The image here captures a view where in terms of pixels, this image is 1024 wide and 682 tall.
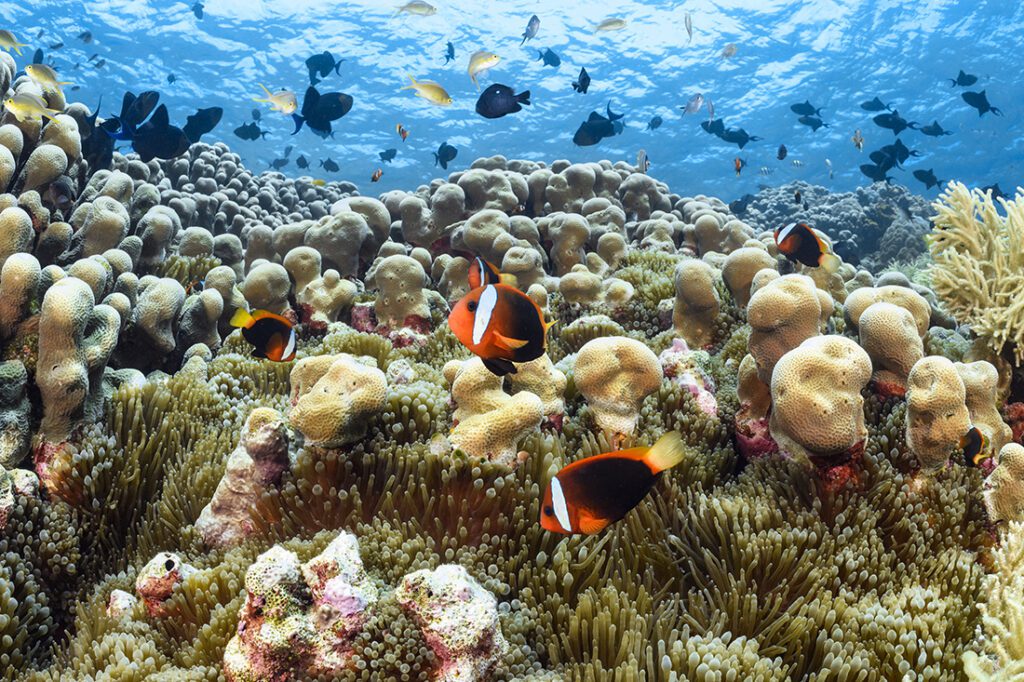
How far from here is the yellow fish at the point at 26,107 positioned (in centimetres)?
453

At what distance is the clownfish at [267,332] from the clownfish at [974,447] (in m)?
3.55

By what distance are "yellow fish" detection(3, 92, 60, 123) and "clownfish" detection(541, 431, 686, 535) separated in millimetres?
5154

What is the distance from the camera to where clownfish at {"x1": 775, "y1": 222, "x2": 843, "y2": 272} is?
439 cm

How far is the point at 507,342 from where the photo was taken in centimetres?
210

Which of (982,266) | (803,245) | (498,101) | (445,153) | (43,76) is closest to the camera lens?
(982,266)

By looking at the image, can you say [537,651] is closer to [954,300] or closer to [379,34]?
[954,300]

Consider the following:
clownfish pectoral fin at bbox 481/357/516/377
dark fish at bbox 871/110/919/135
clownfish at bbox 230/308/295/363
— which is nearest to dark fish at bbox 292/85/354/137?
clownfish at bbox 230/308/295/363

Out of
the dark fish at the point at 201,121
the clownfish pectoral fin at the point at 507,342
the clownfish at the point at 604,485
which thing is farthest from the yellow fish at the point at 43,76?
the clownfish at the point at 604,485

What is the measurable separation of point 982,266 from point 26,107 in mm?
6916

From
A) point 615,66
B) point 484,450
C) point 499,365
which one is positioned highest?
point 499,365

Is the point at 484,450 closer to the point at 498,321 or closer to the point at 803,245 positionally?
the point at 498,321

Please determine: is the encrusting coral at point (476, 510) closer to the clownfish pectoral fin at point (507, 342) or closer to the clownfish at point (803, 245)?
the clownfish at point (803, 245)

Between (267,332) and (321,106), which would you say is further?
(321,106)

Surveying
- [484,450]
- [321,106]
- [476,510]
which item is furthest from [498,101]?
[476,510]
